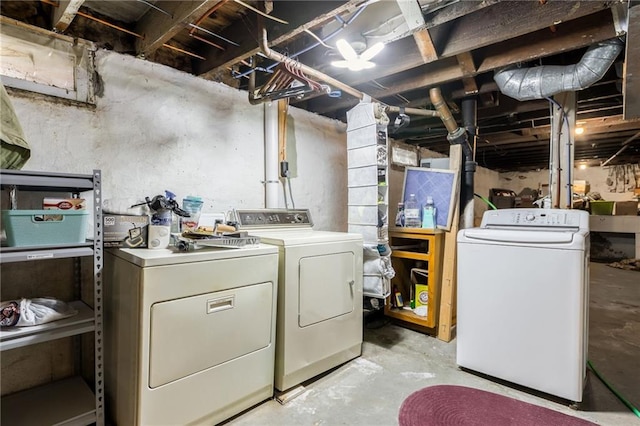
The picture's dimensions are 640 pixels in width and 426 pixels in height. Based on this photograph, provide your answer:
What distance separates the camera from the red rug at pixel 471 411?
5.43ft

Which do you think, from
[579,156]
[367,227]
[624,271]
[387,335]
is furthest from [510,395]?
[579,156]

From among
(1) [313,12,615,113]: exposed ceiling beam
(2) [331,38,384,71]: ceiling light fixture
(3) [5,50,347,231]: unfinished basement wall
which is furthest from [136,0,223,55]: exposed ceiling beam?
(1) [313,12,615,113]: exposed ceiling beam

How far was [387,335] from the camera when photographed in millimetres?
2824

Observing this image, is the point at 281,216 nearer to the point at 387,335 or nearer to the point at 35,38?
the point at 387,335

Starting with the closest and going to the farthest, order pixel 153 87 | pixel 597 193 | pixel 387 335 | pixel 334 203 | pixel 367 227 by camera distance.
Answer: pixel 153 87 → pixel 367 227 → pixel 387 335 → pixel 334 203 → pixel 597 193

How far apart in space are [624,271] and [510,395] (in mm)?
6013

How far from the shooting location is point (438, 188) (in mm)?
3098

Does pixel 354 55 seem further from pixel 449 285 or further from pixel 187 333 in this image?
pixel 449 285

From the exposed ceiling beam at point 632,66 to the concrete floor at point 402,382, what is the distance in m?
1.78

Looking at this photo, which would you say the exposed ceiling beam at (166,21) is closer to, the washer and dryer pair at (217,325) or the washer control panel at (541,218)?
the washer and dryer pair at (217,325)

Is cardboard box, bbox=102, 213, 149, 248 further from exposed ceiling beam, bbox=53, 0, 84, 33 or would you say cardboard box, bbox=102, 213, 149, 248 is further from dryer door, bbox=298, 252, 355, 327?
exposed ceiling beam, bbox=53, 0, 84, 33

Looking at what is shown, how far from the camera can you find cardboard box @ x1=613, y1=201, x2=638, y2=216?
712cm

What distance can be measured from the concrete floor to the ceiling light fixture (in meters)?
2.04

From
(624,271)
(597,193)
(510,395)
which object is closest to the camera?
(510,395)
